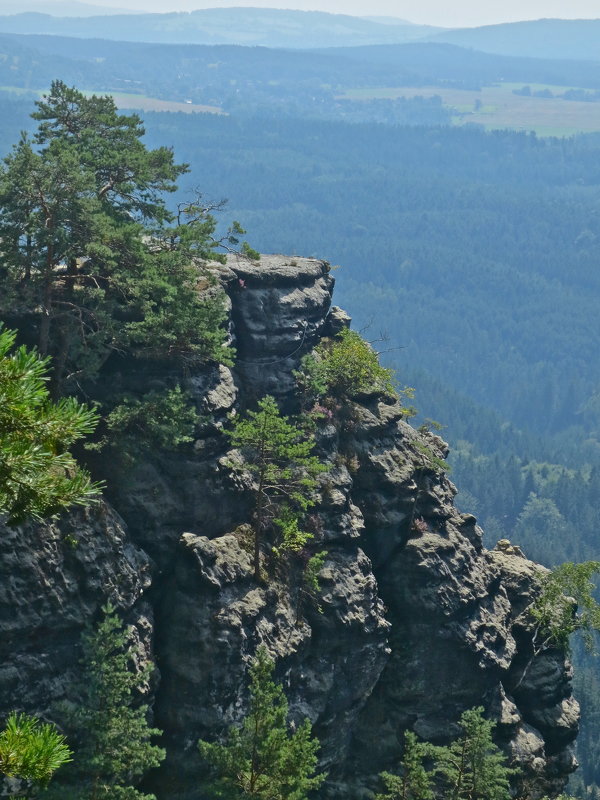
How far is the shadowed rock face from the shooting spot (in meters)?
47.5

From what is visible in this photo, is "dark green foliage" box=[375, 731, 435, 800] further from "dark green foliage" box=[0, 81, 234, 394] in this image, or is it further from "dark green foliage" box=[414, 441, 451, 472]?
"dark green foliage" box=[0, 81, 234, 394]

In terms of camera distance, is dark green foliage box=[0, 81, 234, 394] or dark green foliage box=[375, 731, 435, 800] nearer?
dark green foliage box=[0, 81, 234, 394]

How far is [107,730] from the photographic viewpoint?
Result: 44531 millimetres

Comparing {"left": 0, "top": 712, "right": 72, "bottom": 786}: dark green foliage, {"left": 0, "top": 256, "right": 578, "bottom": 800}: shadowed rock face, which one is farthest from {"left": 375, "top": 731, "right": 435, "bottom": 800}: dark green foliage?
{"left": 0, "top": 712, "right": 72, "bottom": 786}: dark green foliage

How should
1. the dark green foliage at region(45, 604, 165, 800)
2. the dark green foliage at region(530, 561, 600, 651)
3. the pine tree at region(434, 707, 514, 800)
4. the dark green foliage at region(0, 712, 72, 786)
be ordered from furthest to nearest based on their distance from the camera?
the dark green foliage at region(530, 561, 600, 651) < the pine tree at region(434, 707, 514, 800) < the dark green foliage at region(45, 604, 165, 800) < the dark green foliage at region(0, 712, 72, 786)

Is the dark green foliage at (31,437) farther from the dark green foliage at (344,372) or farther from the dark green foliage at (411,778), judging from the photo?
the dark green foliage at (344,372)

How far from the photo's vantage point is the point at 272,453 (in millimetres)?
56906

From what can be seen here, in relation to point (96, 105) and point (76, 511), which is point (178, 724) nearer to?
point (76, 511)

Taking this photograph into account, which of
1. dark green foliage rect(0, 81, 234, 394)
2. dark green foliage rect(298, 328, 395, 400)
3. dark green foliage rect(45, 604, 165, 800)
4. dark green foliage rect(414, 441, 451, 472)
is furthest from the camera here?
dark green foliage rect(414, 441, 451, 472)

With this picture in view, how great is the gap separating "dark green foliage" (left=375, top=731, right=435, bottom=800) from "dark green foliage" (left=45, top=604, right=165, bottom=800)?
13623mm

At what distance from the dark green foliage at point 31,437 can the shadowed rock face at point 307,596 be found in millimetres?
23050

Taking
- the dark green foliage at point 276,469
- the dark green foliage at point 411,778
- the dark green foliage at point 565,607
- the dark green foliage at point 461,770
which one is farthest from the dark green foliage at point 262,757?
the dark green foliage at point 565,607

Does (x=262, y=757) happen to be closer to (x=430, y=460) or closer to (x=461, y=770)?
(x=461, y=770)

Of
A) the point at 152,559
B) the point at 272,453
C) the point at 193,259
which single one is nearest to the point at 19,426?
the point at 152,559
